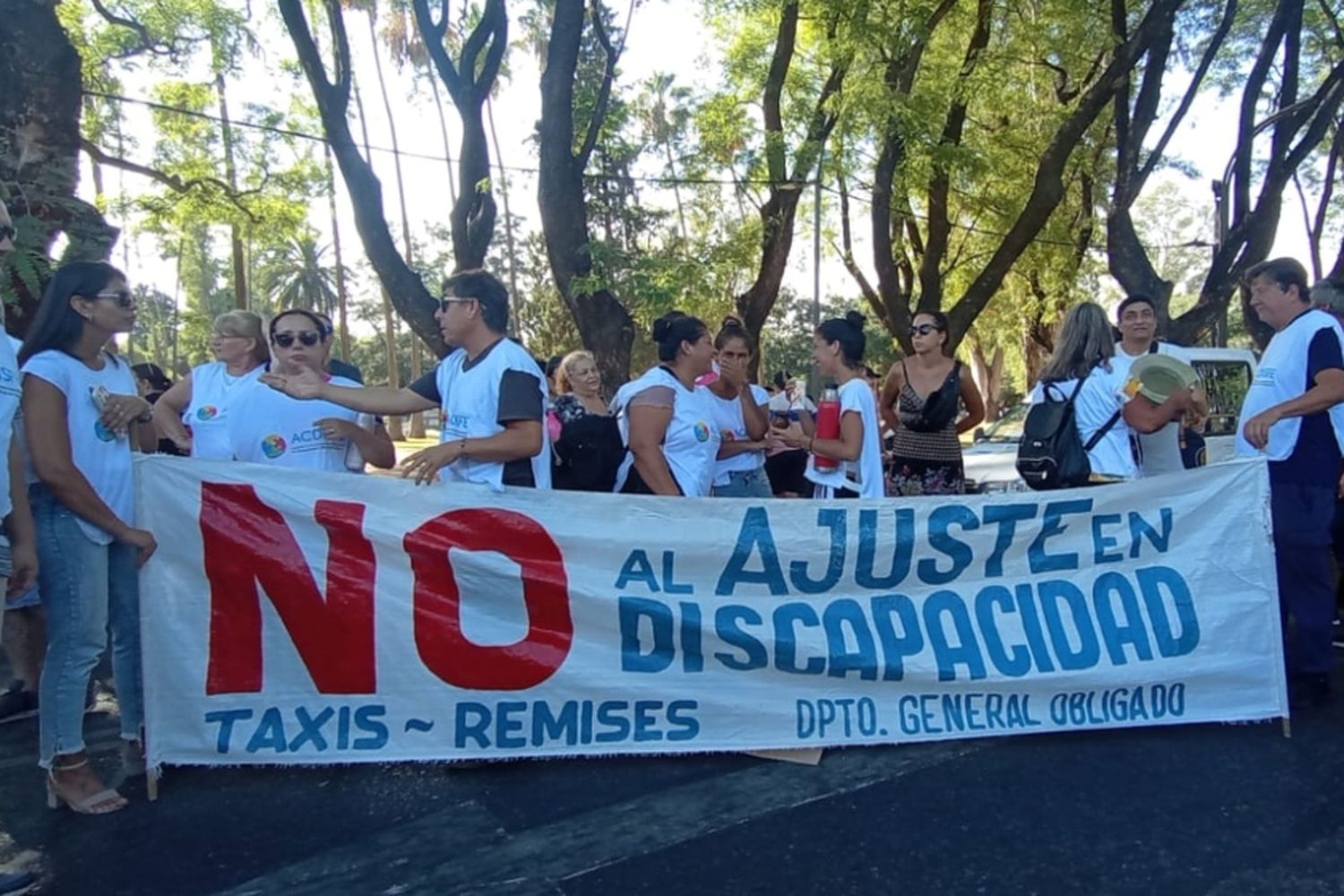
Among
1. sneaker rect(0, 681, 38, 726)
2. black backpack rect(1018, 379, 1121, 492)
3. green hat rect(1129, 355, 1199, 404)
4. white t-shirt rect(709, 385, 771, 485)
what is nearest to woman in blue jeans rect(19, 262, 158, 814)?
sneaker rect(0, 681, 38, 726)

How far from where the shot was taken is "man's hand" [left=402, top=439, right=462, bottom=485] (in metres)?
3.50

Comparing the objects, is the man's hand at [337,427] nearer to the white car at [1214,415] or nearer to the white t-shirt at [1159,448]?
the white t-shirt at [1159,448]

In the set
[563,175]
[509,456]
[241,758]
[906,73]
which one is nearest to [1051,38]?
[906,73]

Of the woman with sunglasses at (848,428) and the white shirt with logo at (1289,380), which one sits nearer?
the white shirt with logo at (1289,380)

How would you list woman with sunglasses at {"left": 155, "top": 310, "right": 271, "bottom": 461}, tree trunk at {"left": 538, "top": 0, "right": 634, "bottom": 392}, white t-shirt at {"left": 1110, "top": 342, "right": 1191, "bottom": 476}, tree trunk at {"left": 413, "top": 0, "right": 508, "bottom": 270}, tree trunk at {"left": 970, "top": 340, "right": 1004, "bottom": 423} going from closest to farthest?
woman with sunglasses at {"left": 155, "top": 310, "right": 271, "bottom": 461}, white t-shirt at {"left": 1110, "top": 342, "right": 1191, "bottom": 476}, tree trunk at {"left": 538, "top": 0, "right": 634, "bottom": 392}, tree trunk at {"left": 413, "top": 0, "right": 508, "bottom": 270}, tree trunk at {"left": 970, "top": 340, "right": 1004, "bottom": 423}

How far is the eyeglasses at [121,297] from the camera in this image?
3332 millimetres

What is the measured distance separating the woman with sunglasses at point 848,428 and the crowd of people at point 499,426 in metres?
0.01

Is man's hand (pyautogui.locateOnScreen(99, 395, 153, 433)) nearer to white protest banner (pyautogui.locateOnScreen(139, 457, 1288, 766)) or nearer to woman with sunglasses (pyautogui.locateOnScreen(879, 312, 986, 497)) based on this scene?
white protest banner (pyautogui.locateOnScreen(139, 457, 1288, 766))

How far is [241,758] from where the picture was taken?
138 inches

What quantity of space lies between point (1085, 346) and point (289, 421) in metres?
3.46

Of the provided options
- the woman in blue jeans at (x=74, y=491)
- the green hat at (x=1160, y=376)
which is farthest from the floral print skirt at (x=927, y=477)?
the woman in blue jeans at (x=74, y=491)

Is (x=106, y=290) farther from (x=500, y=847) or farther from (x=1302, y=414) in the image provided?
(x=1302, y=414)

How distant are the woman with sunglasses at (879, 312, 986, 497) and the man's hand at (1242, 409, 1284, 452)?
4.45 feet

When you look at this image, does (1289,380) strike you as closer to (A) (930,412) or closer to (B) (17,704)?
(A) (930,412)
